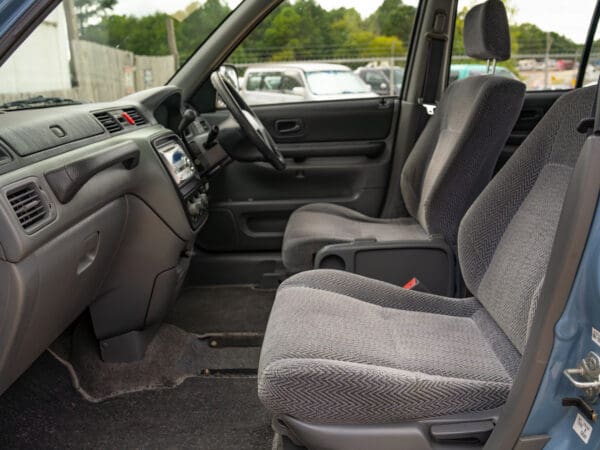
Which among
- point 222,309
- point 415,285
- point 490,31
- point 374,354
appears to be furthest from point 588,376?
point 222,309

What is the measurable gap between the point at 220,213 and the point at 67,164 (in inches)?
60.2

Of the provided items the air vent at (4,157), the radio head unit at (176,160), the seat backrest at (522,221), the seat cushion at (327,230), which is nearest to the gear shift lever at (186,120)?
the radio head unit at (176,160)

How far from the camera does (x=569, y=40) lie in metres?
2.86

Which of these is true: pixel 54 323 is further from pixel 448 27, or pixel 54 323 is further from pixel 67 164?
pixel 448 27

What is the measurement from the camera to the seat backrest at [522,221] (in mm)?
1396

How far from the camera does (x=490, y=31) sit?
2.03 meters

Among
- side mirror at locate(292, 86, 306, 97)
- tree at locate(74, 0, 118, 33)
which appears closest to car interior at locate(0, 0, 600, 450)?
side mirror at locate(292, 86, 306, 97)

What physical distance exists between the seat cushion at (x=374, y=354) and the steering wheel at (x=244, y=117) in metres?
0.79

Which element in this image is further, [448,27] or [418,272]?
[448,27]

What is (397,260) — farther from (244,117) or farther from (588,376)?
(588,376)

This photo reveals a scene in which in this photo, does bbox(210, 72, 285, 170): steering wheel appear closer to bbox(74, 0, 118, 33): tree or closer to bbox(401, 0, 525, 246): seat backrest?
bbox(74, 0, 118, 33): tree

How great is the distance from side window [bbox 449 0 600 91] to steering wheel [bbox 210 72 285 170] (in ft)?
2.74

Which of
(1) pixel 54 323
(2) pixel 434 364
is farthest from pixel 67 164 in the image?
(2) pixel 434 364

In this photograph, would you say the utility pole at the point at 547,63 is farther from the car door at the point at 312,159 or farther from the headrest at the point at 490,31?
the headrest at the point at 490,31
